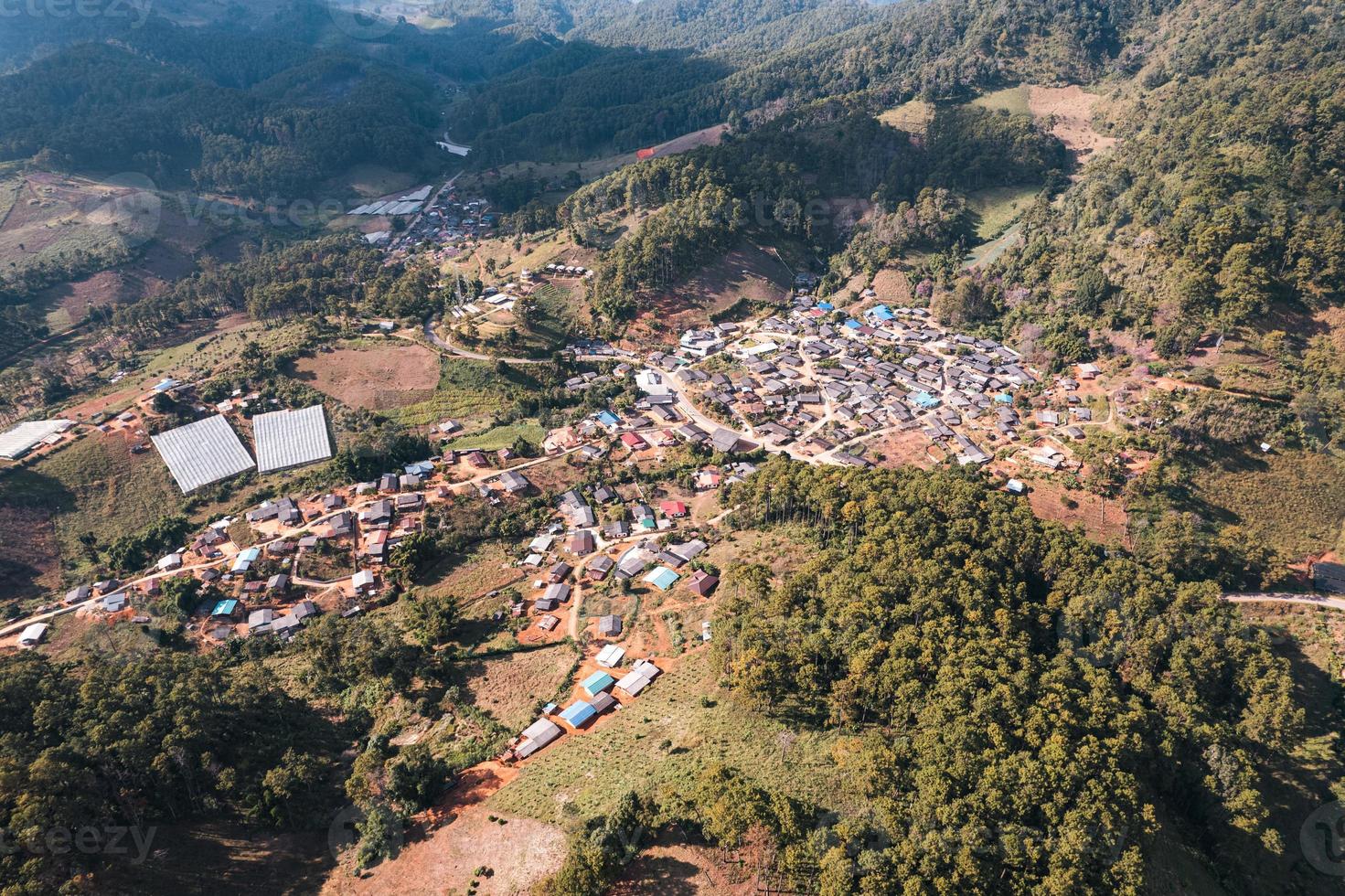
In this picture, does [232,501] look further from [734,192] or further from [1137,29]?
[1137,29]

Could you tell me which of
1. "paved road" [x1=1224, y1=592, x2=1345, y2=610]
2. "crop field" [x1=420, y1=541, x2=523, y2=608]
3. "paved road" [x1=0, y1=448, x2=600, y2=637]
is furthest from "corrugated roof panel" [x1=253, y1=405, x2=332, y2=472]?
"paved road" [x1=1224, y1=592, x2=1345, y2=610]

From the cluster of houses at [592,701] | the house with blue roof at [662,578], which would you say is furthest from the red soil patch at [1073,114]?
the cluster of houses at [592,701]

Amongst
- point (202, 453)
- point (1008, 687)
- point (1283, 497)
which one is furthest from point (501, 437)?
point (1283, 497)

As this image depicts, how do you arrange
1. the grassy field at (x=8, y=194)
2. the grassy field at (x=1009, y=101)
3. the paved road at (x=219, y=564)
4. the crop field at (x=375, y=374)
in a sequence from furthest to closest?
1. the grassy field at (x=1009, y=101)
2. the grassy field at (x=8, y=194)
3. the crop field at (x=375, y=374)
4. the paved road at (x=219, y=564)

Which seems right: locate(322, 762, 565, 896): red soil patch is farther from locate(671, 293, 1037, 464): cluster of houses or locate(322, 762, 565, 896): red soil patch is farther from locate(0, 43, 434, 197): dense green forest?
locate(0, 43, 434, 197): dense green forest

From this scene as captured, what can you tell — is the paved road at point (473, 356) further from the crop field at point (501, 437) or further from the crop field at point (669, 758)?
the crop field at point (669, 758)

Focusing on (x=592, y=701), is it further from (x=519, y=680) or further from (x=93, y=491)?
(x=93, y=491)
